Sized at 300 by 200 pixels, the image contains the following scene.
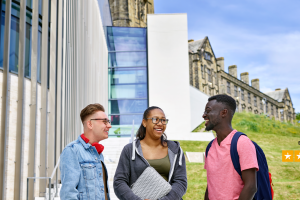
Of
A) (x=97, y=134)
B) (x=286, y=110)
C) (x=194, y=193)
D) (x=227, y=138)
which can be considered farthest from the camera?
(x=286, y=110)

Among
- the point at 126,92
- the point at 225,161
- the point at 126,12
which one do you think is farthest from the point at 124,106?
the point at 225,161

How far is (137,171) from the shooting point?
2.90 metres

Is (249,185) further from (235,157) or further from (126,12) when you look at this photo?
(126,12)

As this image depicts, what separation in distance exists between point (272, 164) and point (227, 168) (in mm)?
10367

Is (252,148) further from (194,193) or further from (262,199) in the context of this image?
(194,193)

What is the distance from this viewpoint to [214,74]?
46906mm

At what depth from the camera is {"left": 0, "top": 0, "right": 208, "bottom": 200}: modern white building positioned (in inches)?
236

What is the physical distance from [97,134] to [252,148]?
1370mm

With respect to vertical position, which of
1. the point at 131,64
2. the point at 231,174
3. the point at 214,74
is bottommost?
the point at 231,174

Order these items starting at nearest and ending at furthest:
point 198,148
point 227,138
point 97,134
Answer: point 227,138 → point 97,134 → point 198,148

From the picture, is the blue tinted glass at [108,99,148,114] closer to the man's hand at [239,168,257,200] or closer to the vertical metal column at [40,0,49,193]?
the vertical metal column at [40,0,49,193]

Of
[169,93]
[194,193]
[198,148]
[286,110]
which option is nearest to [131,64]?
[169,93]

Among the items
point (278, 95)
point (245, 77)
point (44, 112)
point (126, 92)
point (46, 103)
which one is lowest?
point (44, 112)

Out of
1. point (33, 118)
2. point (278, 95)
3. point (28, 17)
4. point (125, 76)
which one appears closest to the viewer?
point (33, 118)
